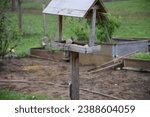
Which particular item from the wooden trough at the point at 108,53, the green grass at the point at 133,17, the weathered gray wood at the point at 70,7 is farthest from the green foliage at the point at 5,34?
the green grass at the point at 133,17

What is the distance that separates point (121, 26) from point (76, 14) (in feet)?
42.4

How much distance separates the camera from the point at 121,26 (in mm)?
18844

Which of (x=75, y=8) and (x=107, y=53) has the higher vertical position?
(x=75, y=8)

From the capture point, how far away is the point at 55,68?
33.6ft

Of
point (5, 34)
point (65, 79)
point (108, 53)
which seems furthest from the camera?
point (5, 34)

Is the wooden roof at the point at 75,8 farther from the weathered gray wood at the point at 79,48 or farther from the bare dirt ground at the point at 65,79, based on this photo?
the bare dirt ground at the point at 65,79

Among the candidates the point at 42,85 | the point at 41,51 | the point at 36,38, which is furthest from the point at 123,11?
the point at 42,85

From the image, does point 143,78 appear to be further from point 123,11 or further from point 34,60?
point 123,11

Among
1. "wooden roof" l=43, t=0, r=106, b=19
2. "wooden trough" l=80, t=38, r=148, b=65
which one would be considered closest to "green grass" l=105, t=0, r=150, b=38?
"wooden trough" l=80, t=38, r=148, b=65

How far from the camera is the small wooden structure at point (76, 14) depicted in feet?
20.1

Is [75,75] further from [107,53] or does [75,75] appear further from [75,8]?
Result: [107,53]

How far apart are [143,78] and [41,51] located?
3799mm

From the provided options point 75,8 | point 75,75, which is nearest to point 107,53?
point 75,75

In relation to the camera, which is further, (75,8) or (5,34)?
(5,34)
